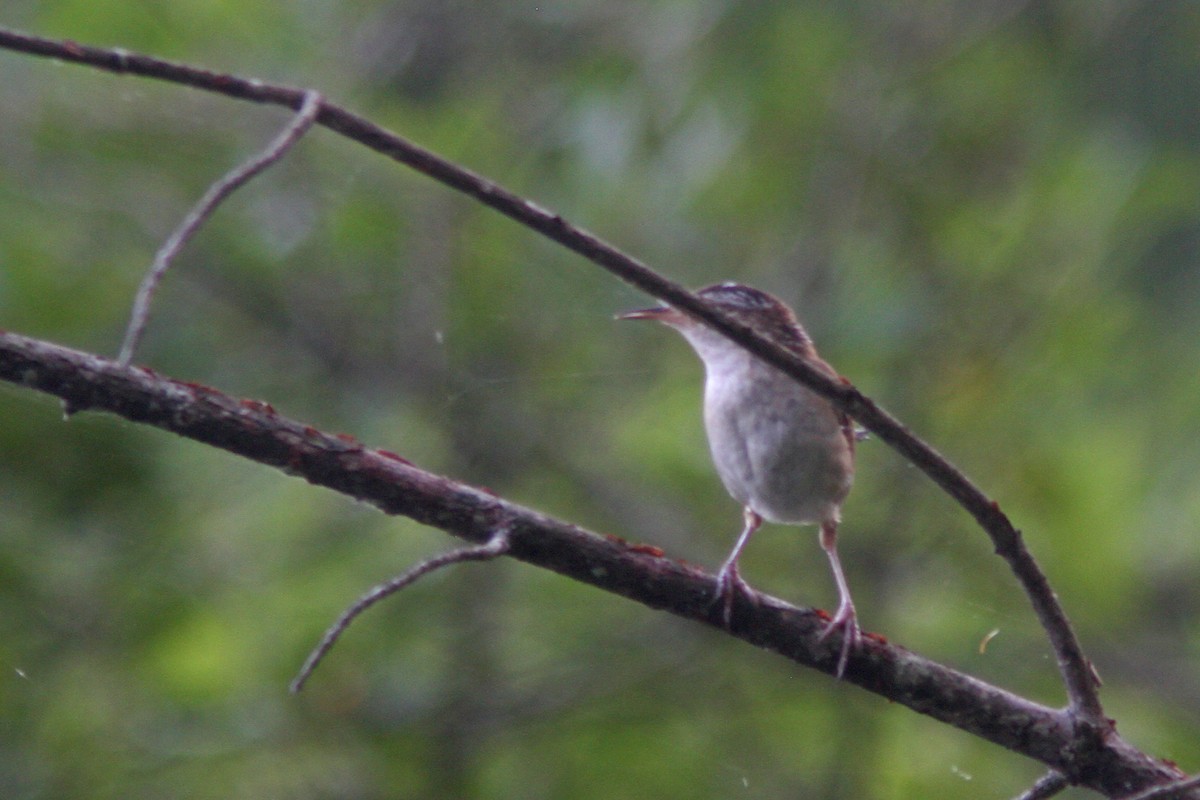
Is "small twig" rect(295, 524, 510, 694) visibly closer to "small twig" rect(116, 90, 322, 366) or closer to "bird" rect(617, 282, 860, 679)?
"small twig" rect(116, 90, 322, 366)

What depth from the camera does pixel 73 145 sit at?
5.73 meters

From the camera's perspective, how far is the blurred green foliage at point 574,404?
4.97 metres

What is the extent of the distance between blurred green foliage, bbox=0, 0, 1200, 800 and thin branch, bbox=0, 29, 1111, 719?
2524 mm

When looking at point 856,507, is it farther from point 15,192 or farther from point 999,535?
point 15,192

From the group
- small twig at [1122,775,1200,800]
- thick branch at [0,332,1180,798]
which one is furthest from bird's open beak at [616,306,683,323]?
small twig at [1122,775,1200,800]

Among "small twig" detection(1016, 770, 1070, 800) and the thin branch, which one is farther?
"small twig" detection(1016, 770, 1070, 800)

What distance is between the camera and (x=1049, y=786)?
2762 mm

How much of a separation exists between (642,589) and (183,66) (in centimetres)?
134

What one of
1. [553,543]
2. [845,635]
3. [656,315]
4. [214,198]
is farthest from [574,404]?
[214,198]

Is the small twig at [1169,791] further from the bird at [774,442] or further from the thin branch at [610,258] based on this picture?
the bird at [774,442]

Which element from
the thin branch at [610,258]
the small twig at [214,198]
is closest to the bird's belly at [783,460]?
the thin branch at [610,258]

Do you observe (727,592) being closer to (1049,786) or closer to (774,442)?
(1049,786)

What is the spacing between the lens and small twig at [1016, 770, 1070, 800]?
8.97 feet

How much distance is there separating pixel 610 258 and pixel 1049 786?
1.52 m
